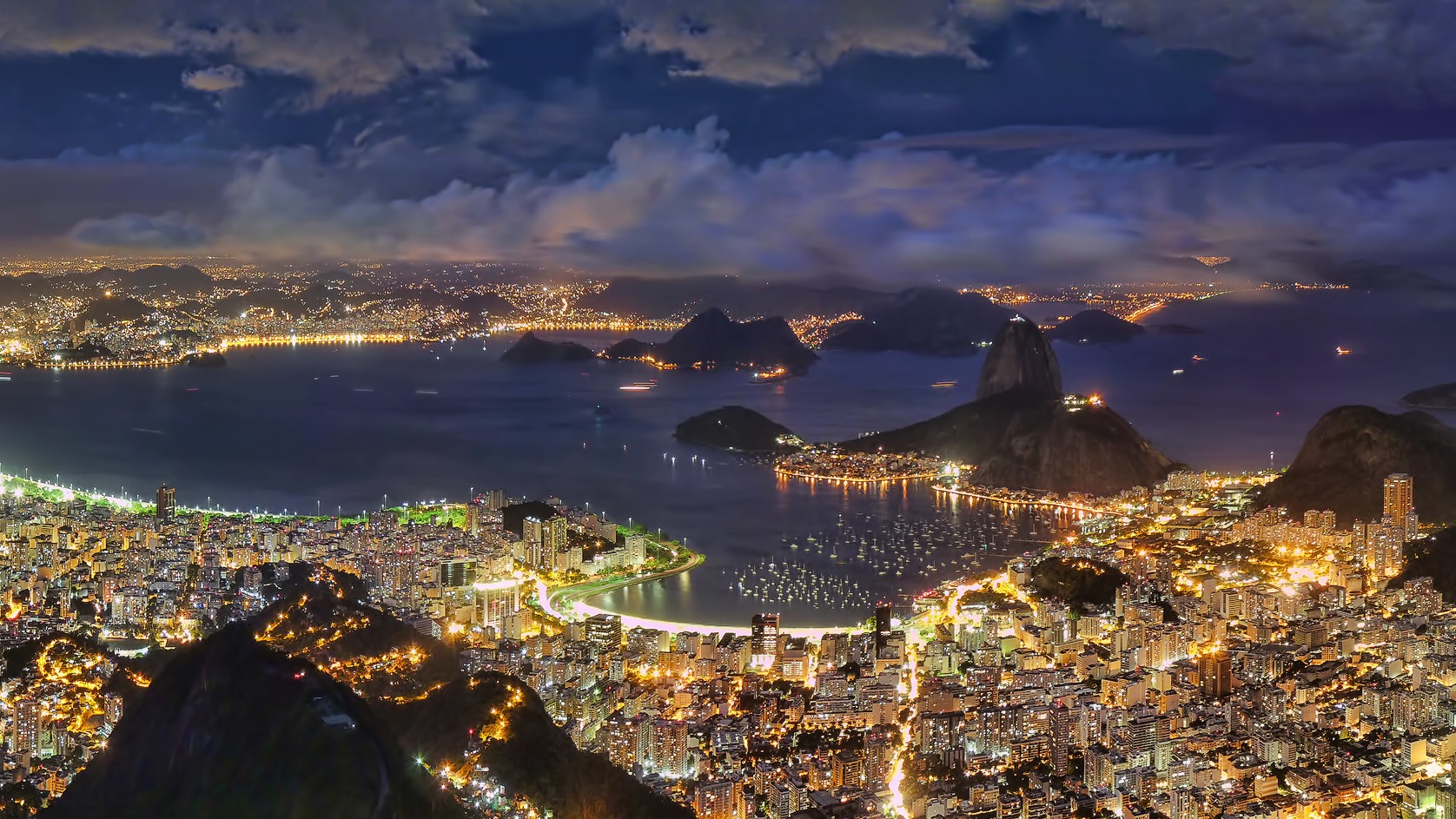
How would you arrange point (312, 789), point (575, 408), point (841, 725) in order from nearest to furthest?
point (312, 789) → point (841, 725) → point (575, 408)

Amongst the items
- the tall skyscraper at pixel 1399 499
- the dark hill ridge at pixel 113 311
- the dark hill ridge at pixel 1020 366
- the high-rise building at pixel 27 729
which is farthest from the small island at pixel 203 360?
the tall skyscraper at pixel 1399 499

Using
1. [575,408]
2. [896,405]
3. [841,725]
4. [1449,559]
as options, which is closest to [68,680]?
[841,725]

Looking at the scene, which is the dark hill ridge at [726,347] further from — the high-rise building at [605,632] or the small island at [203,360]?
the high-rise building at [605,632]

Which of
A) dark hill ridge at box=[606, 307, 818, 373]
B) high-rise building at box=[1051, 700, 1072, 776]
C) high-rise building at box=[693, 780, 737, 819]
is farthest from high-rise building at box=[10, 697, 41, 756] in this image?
dark hill ridge at box=[606, 307, 818, 373]

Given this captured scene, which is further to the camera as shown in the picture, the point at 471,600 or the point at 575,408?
the point at 575,408

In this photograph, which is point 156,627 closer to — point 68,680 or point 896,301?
point 68,680

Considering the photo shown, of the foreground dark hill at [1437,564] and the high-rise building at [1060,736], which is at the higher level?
the foreground dark hill at [1437,564]
